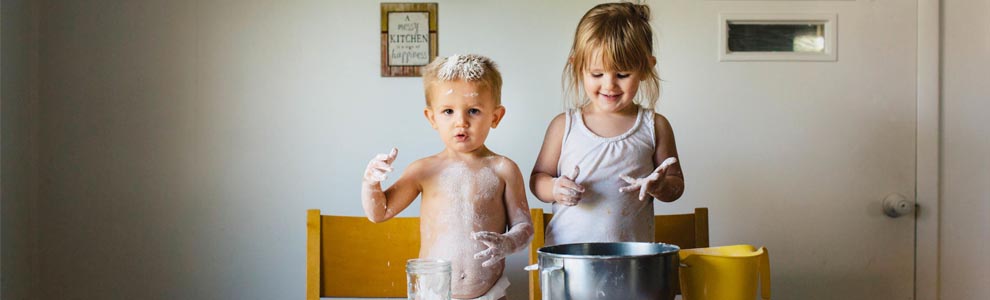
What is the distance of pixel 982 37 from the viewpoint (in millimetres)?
2111

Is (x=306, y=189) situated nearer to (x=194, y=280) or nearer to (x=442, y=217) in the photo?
(x=194, y=280)

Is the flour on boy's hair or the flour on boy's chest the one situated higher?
the flour on boy's hair

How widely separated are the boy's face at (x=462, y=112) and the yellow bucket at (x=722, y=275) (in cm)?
51

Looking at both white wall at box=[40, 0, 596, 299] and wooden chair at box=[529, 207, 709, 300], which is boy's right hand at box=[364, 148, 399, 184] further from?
white wall at box=[40, 0, 596, 299]

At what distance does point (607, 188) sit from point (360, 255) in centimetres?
52

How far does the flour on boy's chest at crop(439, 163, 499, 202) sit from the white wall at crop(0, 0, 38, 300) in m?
1.02

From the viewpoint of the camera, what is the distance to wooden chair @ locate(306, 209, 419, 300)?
1.69 meters

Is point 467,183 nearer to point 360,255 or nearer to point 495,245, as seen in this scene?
point 495,245

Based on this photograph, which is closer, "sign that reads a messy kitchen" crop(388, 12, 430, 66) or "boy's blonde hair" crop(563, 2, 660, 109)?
"boy's blonde hair" crop(563, 2, 660, 109)

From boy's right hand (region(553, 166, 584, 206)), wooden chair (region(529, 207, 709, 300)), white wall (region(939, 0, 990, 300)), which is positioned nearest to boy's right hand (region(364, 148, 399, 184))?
boy's right hand (region(553, 166, 584, 206))

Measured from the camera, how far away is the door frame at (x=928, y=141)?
212 cm

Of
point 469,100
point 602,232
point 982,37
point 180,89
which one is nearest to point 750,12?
point 982,37

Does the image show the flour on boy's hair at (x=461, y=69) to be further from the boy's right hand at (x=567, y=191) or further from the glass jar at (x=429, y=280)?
the glass jar at (x=429, y=280)

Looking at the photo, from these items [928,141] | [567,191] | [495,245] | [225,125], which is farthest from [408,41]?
[928,141]
